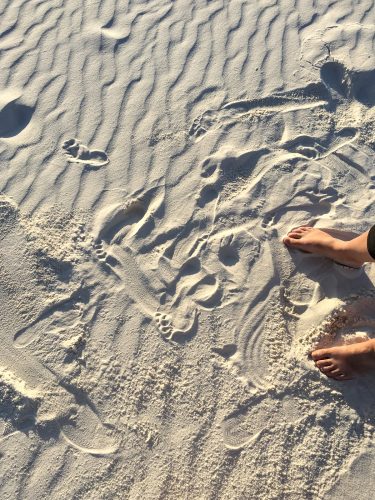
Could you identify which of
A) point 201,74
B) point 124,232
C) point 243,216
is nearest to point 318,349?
point 243,216

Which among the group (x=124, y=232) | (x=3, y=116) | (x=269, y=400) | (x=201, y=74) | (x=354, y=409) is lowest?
(x=354, y=409)

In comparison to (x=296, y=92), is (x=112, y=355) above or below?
below

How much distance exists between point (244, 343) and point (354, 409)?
717 millimetres

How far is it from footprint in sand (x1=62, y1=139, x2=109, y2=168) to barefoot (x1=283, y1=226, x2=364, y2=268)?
1.44m

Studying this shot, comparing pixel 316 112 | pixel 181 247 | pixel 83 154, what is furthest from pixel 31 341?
pixel 316 112

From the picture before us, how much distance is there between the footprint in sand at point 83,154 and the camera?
Result: 3.48 m

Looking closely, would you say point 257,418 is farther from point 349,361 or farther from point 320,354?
point 349,361

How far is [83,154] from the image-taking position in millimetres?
3512

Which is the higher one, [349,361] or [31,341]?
[31,341]

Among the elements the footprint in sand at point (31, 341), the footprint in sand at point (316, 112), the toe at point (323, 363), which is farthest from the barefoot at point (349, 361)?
the footprint in sand at point (316, 112)

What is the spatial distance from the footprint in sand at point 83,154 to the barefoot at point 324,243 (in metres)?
1.44

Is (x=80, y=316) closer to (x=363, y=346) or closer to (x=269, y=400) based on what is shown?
(x=269, y=400)

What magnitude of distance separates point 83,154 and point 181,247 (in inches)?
41.1

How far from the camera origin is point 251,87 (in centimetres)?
377
